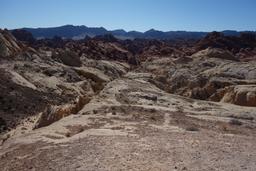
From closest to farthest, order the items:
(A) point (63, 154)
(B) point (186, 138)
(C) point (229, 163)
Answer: (C) point (229, 163), (A) point (63, 154), (B) point (186, 138)

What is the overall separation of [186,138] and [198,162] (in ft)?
11.9

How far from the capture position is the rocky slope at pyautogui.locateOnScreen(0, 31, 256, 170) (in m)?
12.3

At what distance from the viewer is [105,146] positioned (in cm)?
1354

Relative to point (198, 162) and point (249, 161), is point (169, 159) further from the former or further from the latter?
point (249, 161)

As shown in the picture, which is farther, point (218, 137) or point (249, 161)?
point (218, 137)

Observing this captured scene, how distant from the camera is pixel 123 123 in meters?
18.5

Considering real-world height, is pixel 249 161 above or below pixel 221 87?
above

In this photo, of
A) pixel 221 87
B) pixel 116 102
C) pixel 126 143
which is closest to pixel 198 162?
pixel 126 143

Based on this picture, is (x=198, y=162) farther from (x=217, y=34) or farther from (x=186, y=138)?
(x=217, y=34)

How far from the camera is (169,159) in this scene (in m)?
12.1

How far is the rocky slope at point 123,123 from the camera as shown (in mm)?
12266

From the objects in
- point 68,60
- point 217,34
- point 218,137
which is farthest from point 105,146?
point 217,34

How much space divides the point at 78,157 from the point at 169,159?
9.27ft

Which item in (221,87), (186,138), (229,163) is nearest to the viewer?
(229,163)
